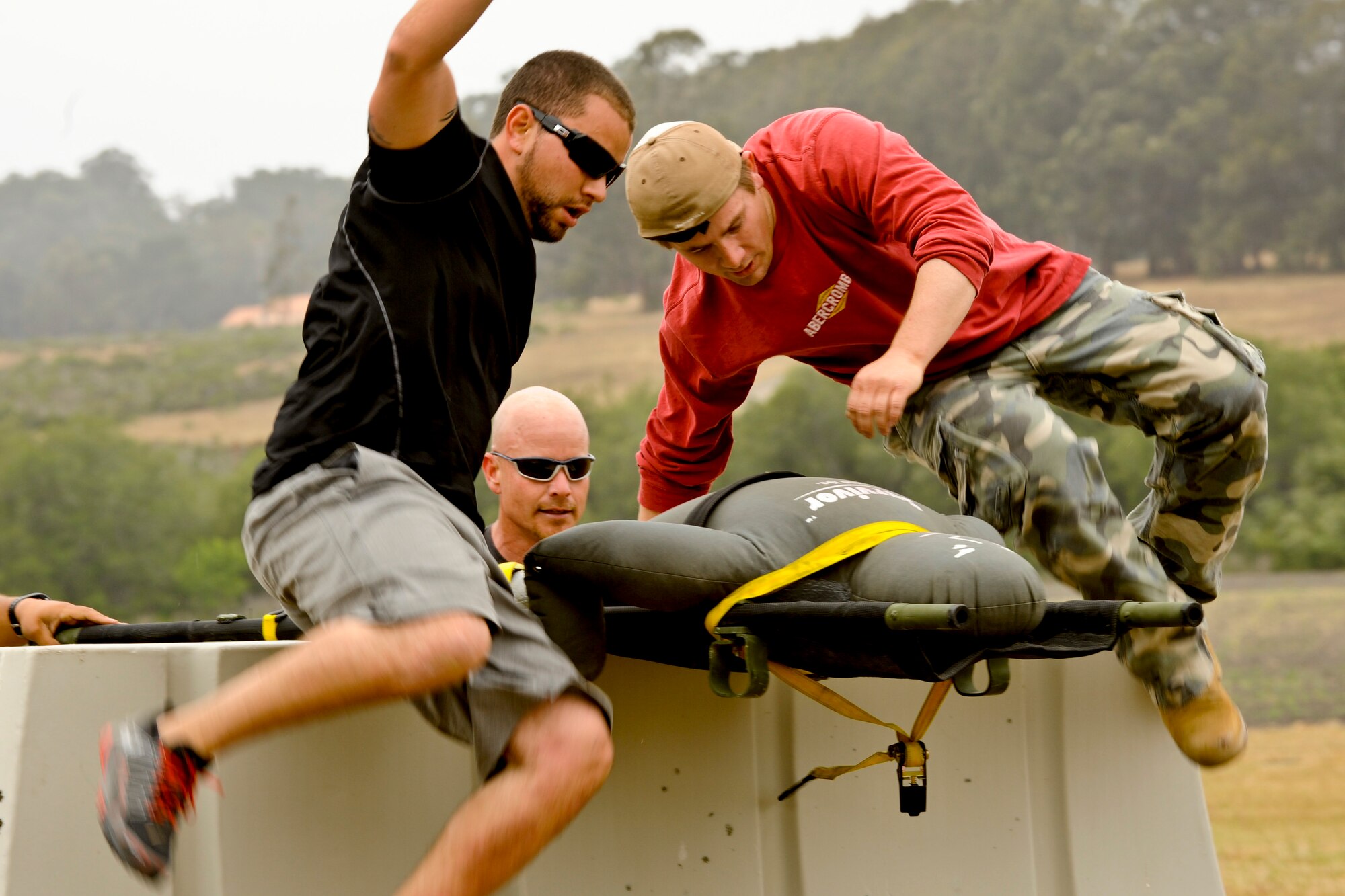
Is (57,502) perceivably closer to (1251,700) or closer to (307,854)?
(1251,700)

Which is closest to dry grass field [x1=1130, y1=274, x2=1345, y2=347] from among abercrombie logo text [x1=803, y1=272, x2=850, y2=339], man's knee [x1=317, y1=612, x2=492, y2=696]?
abercrombie logo text [x1=803, y1=272, x2=850, y2=339]

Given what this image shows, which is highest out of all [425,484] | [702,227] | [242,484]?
[242,484]

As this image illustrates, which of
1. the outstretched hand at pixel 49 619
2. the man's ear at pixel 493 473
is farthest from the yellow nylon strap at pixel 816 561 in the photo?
the man's ear at pixel 493 473

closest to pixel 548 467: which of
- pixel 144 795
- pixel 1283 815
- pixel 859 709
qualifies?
pixel 859 709

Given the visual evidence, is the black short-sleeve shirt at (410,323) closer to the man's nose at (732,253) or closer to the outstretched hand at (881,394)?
the man's nose at (732,253)

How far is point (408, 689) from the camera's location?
6.67ft

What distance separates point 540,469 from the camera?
397 cm

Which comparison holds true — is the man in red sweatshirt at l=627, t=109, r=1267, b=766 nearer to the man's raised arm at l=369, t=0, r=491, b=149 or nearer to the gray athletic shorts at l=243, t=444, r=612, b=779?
the man's raised arm at l=369, t=0, r=491, b=149

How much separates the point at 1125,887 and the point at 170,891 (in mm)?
1667

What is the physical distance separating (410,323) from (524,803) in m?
0.80

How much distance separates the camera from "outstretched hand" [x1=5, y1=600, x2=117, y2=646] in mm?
3113

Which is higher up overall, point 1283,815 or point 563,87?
point 563,87

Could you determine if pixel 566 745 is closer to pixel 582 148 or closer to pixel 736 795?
pixel 736 795

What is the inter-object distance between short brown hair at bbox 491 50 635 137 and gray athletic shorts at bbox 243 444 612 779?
73cm
